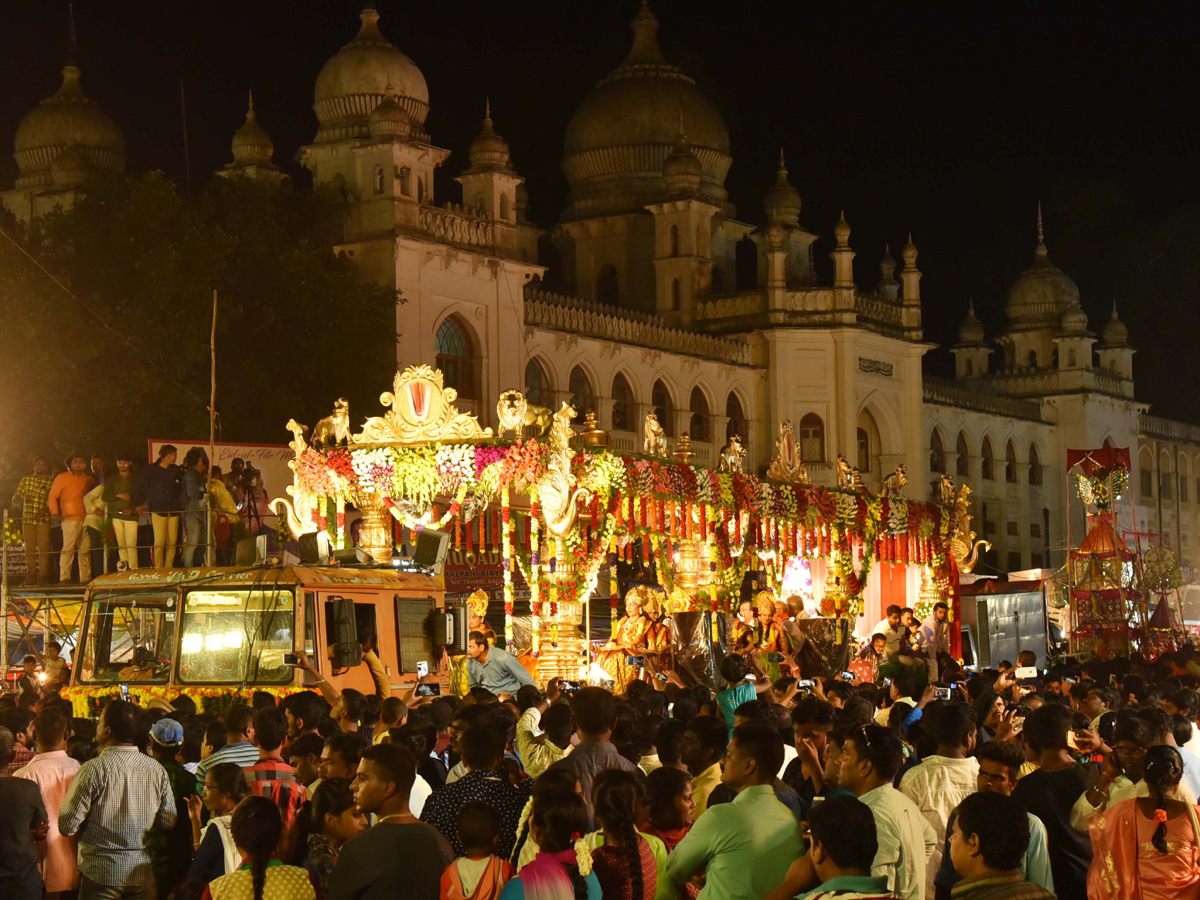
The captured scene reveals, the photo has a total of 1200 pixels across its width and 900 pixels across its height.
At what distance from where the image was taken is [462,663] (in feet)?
54.1

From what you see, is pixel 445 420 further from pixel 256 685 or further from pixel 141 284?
pixel 141 284

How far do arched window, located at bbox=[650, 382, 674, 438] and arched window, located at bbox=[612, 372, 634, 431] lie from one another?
2.71 feet

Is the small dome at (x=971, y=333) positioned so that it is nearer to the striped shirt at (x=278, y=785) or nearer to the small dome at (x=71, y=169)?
the small dome at (x=71, y=169)

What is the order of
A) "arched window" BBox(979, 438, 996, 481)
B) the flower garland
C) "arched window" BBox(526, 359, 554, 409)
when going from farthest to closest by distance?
"arched window" BBox(979, 438, 996, 481), "arched window" BBox(526, 359, 554, 409), the flower garland

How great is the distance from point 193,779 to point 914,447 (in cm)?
3969

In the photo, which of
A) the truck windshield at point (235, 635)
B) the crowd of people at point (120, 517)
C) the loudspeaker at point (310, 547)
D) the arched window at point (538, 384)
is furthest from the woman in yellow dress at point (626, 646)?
the arched window at point (538, 384)

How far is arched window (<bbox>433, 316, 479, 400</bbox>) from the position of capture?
3428 centimetres

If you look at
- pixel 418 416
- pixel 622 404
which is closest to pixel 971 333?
pixel 622 404

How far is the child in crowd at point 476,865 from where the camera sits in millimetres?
6160

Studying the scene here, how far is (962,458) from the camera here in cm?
5291

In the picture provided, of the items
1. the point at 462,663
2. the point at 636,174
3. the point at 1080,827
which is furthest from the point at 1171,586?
the point at 1080,827

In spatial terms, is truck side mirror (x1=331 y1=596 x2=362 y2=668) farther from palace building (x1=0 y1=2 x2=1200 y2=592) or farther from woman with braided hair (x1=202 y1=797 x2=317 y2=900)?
palace building (x1=0 y1=2 x2=1200 y2=592)

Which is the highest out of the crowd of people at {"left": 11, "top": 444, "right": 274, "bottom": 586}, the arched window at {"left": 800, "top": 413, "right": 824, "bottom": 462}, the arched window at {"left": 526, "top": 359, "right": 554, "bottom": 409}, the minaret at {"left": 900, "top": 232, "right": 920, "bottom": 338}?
the minaret at {"left": 900, "top": 232, "right": 920, "bottom": 338}

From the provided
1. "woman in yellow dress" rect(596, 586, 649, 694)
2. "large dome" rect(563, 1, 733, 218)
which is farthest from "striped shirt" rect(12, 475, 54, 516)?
"large dome" rect(563, 1, 733, 218)
